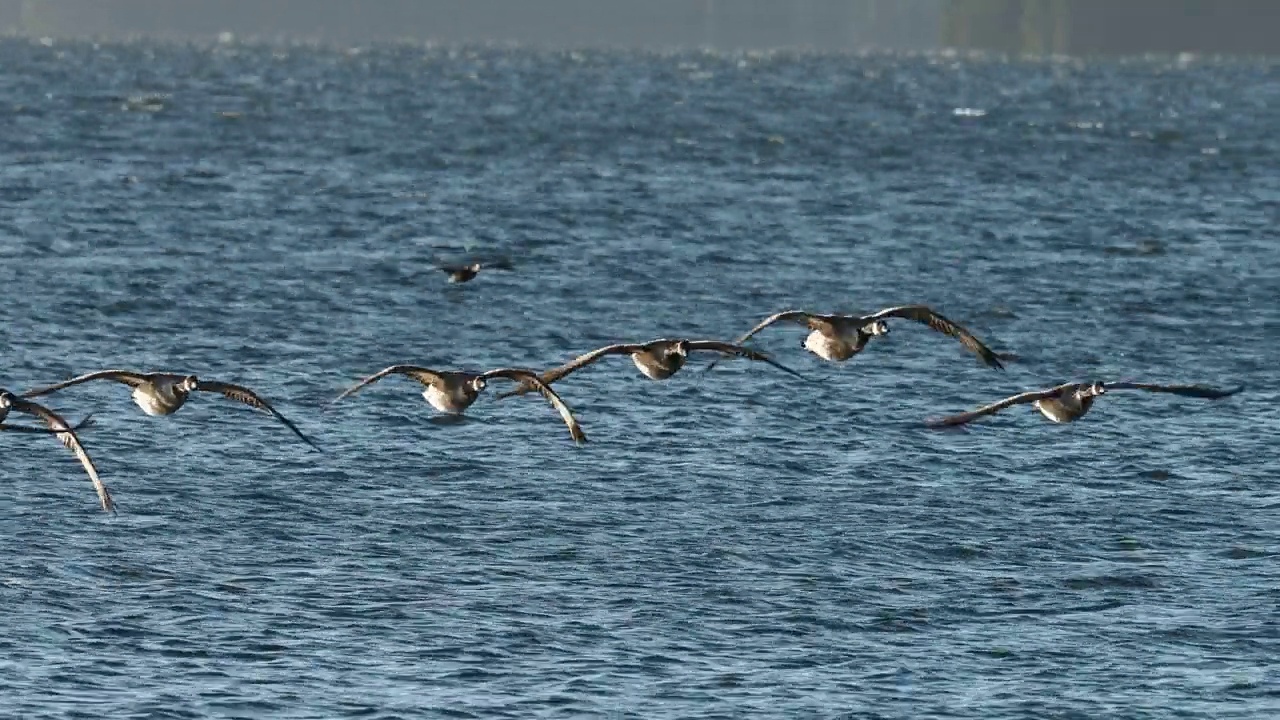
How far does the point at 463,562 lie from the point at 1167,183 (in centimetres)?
8256

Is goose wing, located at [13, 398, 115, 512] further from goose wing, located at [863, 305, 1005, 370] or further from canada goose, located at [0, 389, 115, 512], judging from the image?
goose wing, located at [863, 305, 1005, 370]

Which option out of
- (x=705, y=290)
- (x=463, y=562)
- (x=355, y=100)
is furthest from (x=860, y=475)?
(x=355, y=100)

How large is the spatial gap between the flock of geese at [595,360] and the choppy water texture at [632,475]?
3500mm

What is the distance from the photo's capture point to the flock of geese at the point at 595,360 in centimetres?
2791

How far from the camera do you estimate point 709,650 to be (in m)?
33.6

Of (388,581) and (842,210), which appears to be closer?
(388,581)

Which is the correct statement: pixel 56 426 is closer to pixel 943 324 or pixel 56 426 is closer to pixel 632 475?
pixel 943 324

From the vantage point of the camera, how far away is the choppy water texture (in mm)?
32688

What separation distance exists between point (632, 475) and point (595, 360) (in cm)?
1237

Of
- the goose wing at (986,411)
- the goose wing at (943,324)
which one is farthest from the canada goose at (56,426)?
the goose wing at (943,324)

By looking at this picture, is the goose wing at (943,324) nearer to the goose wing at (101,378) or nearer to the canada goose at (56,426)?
the goose wing at (101,378)

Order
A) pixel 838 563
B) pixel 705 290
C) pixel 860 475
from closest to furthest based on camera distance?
pixel 838 563 < pixel 860 475 < pixel 705 290

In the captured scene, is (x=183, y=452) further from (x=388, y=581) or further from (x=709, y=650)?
(x=709, y=650)

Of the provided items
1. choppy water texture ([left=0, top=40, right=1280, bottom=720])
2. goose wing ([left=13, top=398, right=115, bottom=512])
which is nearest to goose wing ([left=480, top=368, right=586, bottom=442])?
choppy water texture ([left=0, top=40, right=1280, bottom=720])
